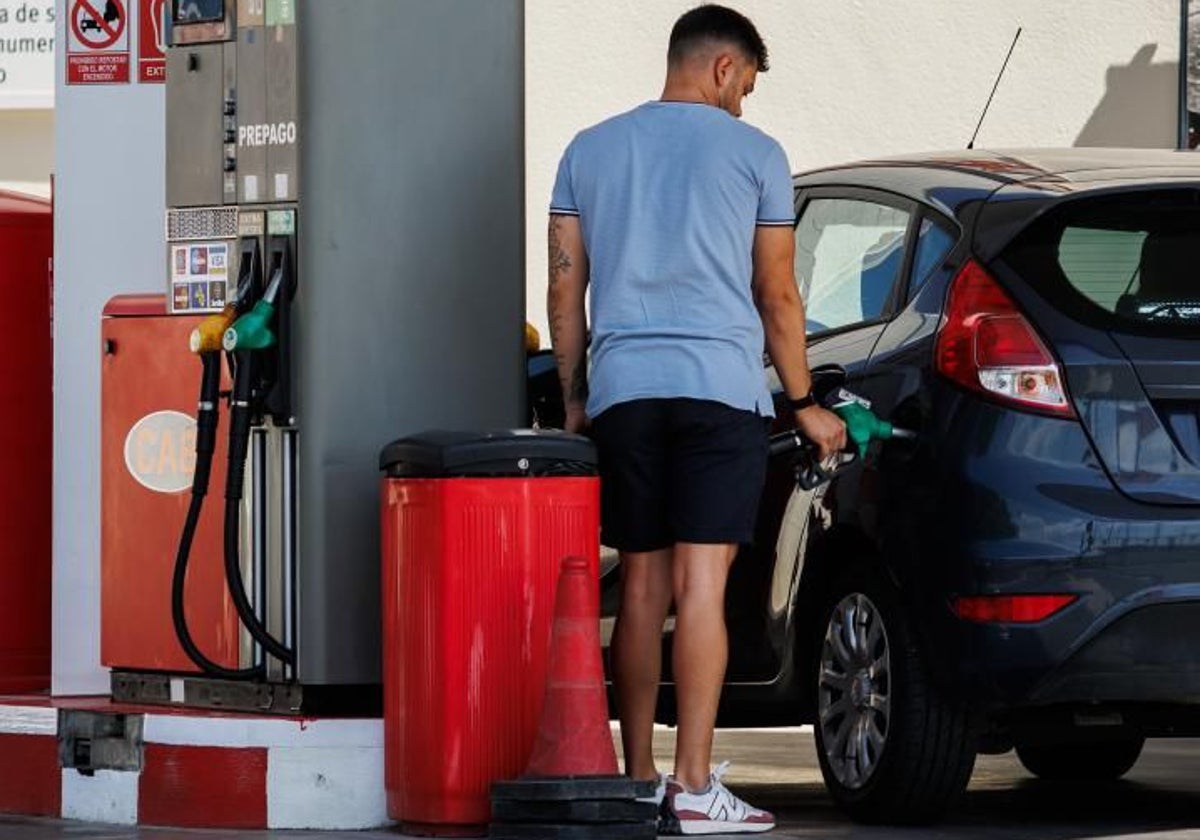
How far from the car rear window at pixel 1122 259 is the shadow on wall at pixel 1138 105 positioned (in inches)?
282

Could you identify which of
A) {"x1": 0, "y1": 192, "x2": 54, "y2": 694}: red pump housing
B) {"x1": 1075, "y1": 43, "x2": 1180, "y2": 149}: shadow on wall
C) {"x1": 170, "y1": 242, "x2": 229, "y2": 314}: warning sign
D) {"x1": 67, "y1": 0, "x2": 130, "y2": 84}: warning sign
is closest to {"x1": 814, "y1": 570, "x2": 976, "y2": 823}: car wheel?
{"x1": 170, "y1": 242, "x2": 229, "y2": 314}: warning sign

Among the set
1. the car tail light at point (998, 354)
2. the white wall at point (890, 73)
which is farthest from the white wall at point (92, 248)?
the white wall at point (890, 73)

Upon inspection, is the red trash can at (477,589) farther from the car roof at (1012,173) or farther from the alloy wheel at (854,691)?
the car roof at (1012,173)

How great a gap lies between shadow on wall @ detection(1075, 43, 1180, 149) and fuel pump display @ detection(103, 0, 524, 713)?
739 cm

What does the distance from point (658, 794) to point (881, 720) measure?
67 cm

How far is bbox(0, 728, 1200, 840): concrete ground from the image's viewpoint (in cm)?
680

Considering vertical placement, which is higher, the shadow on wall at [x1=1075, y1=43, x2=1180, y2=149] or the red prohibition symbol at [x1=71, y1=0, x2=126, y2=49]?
the shadow on wall at [x1=1075, y1=43, x2=1180, y2=149]

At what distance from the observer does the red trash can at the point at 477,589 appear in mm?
6332

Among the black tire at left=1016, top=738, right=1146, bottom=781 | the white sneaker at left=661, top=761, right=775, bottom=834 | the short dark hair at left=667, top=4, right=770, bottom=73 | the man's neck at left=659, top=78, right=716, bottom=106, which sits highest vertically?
the short dark hair at left=667, top=4, right=770, bottom=73

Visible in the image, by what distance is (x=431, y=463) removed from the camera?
634 centimetres

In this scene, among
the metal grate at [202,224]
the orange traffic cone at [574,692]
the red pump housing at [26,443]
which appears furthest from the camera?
the red pump housing at [26,443]

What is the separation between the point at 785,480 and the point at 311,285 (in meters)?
1.37

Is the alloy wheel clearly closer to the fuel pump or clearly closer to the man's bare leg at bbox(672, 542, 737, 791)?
the man's bare leg at bbox(672, 542, 737, 791)

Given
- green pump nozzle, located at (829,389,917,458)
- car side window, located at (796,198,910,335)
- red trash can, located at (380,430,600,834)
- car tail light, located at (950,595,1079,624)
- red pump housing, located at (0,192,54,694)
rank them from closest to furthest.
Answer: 1. red trash can, located at (380,430,600,834)
2. car tail light, located at (950,595,1079,624)
3. green pump nozzle, located at (829,389,917,458)
4. car side window, located at (796,198,910,335)
5. red pump housing, located at (0,192,54,694)
